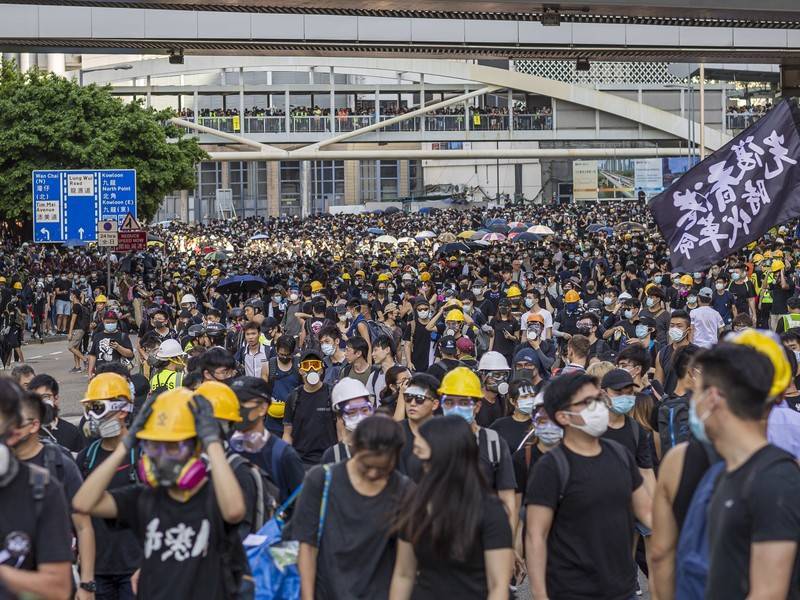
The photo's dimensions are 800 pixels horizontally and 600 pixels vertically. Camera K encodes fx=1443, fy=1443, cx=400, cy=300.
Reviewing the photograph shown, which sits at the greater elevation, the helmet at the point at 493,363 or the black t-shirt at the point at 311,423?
the helmet at the point at 493,363

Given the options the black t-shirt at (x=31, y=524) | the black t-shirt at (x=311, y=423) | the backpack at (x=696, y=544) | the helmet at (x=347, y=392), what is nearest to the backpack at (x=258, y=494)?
the black t-shirt at (x=31, y=524)

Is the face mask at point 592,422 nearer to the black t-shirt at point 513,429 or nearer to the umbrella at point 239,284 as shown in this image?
the black t-shirt at point 513,429

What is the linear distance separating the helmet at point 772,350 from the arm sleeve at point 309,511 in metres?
1.63

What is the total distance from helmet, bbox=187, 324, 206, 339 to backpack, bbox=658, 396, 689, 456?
7.05m

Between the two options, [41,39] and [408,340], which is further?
[41,39]

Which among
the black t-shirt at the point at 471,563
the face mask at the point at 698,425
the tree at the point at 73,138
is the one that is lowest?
the black t-shirt at the point at 471,563

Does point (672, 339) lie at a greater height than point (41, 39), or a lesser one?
lesser

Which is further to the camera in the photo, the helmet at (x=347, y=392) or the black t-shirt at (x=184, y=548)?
the helmet at (x=347, y=392)

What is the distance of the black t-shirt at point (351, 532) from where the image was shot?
529 cm

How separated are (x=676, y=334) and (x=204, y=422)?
8453 millimetres

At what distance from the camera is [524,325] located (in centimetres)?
1549

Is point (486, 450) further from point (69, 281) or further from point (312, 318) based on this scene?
point (69, 281)

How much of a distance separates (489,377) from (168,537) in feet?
17.1

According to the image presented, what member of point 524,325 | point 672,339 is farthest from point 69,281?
point 672,339
